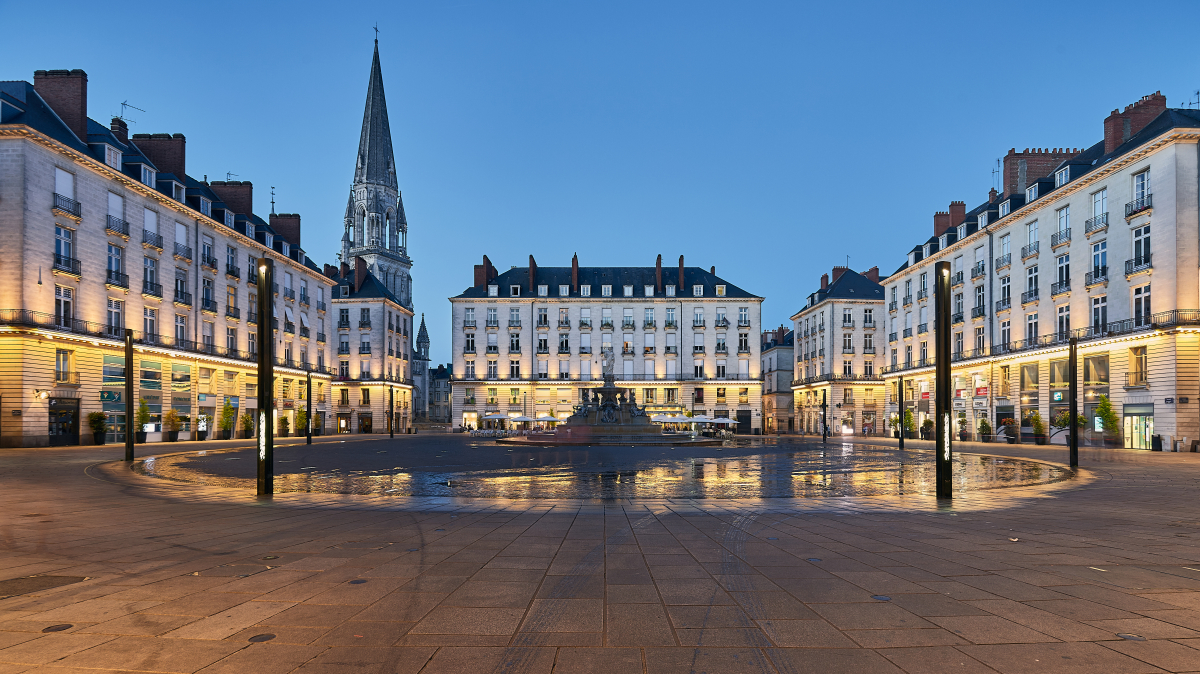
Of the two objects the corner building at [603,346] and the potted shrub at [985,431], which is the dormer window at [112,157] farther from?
the potted shrub at [985,431]

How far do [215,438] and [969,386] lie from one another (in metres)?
58.4

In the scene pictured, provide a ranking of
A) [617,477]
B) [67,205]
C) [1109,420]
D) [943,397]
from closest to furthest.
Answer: [943,397] → [617,477] → [67,205] → [1109,420]

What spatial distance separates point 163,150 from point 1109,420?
6405 cm

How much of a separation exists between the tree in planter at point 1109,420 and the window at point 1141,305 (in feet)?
15.1

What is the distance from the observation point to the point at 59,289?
3872 cm

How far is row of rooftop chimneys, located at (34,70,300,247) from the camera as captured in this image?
41.9 m

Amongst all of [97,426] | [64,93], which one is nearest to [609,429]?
[97,426]

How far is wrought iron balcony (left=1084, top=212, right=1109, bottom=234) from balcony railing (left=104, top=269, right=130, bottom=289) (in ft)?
191

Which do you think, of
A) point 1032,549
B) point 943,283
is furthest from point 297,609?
point 943,283

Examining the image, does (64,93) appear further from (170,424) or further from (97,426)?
(170,424)

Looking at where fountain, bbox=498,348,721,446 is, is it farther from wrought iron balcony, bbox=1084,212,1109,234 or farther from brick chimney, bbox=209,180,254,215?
brick chimney, bbox=209,180,254,215

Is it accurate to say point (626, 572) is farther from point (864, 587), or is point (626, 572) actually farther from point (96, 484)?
point (96, 484)

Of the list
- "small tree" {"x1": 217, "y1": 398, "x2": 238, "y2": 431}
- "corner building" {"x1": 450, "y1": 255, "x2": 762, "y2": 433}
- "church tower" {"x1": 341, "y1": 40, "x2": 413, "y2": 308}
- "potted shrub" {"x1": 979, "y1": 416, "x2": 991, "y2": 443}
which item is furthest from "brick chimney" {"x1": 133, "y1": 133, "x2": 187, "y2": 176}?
"church tower" {"x1": 341, "y1": 40, "x2": 413, "y2": 308}

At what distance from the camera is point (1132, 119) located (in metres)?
42.2
